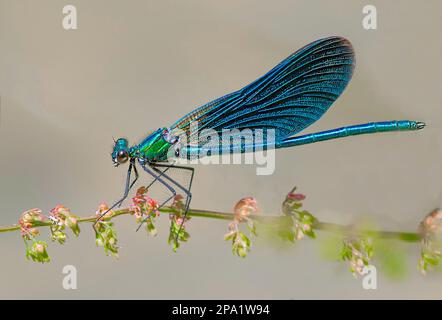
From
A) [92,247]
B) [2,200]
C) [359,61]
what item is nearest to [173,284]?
[92,247]

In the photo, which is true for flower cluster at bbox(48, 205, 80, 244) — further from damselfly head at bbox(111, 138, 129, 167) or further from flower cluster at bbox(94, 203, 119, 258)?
damselfly head at bbox(111, 138, 129, 167)

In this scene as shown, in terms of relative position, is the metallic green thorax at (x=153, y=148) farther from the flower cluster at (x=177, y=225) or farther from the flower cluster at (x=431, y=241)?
the flower cluster at (x=431, y=241)

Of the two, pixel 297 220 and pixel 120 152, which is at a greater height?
pixel 120 152

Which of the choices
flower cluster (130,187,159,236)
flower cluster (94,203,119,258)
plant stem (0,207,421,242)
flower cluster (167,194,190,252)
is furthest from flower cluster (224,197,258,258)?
flower cluster (94,203,119,258)

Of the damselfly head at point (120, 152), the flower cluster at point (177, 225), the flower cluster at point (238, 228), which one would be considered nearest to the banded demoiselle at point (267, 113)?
the damselfly head at point (120, 152)

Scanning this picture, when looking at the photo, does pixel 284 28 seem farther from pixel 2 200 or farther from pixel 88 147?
pixel 2 200

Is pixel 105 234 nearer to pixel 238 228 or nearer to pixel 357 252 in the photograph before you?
pixel 238 228

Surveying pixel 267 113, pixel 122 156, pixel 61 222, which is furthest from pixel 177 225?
pixel 267 113
